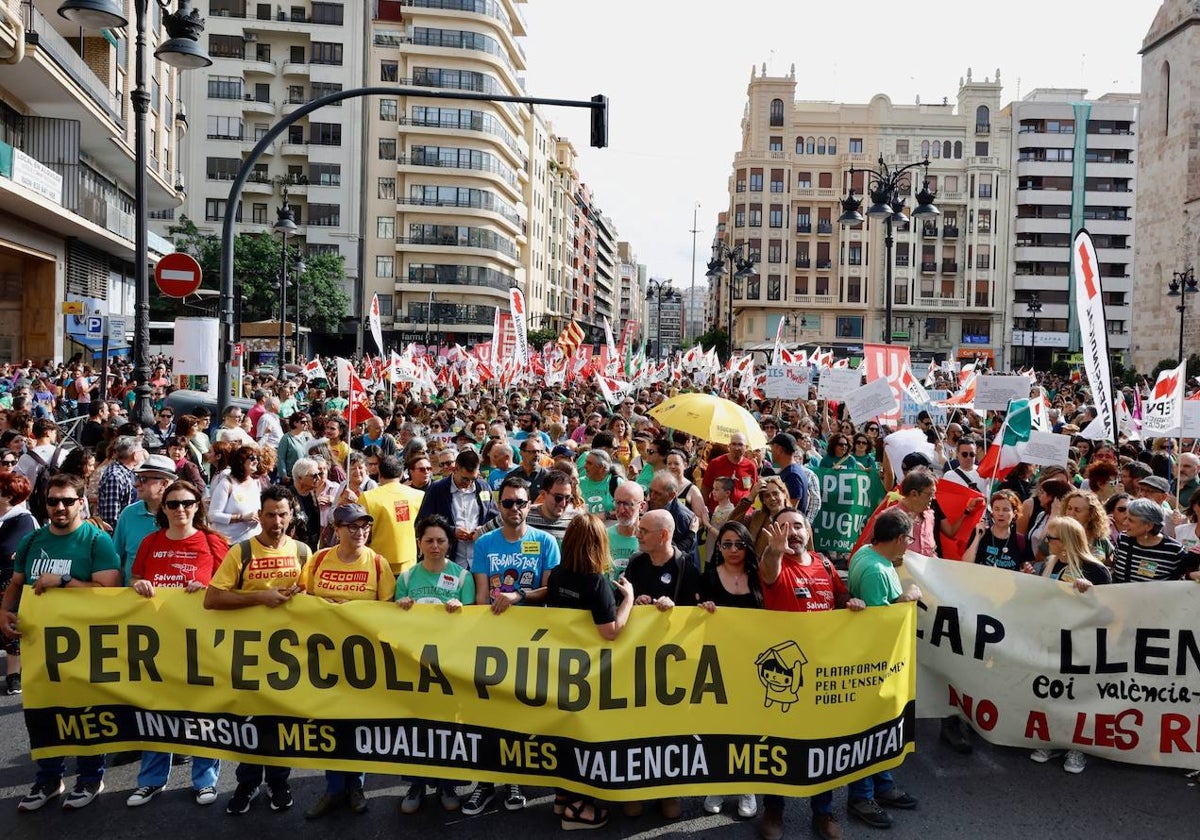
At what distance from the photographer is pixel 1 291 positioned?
102 feet

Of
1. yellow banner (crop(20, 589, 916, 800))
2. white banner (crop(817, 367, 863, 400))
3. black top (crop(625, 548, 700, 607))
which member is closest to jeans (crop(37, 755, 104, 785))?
yellow banner (crop(20, 589, 916, 800))

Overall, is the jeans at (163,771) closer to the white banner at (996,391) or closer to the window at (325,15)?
the white banner at (996,391)

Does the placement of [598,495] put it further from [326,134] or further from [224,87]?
[224,87]

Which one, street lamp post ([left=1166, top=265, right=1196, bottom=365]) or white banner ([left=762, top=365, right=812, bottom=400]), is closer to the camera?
white banner ([left=762, top=365, right=812, bottom=400])

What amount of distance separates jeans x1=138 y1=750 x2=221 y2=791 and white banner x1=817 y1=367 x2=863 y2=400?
38.1 ft

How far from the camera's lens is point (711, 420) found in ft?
30.2

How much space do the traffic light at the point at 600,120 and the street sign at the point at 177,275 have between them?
5068 millimetres

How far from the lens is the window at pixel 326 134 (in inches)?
2675

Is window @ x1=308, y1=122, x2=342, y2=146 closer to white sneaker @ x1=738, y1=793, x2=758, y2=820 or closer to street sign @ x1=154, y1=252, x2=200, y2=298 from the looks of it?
street sign @ x1=154, y1=252, x2=200, y2=298

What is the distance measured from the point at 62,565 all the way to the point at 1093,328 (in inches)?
346

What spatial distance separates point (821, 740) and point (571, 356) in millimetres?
22917

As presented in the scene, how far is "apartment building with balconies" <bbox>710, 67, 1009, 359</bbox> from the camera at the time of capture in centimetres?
A: 7938

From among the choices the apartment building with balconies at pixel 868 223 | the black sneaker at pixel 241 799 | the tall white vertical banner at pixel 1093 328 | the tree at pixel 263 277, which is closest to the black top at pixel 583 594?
the black sneaker at pixel 241 799

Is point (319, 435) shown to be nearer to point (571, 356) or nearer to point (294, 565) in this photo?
point (294, 565)
